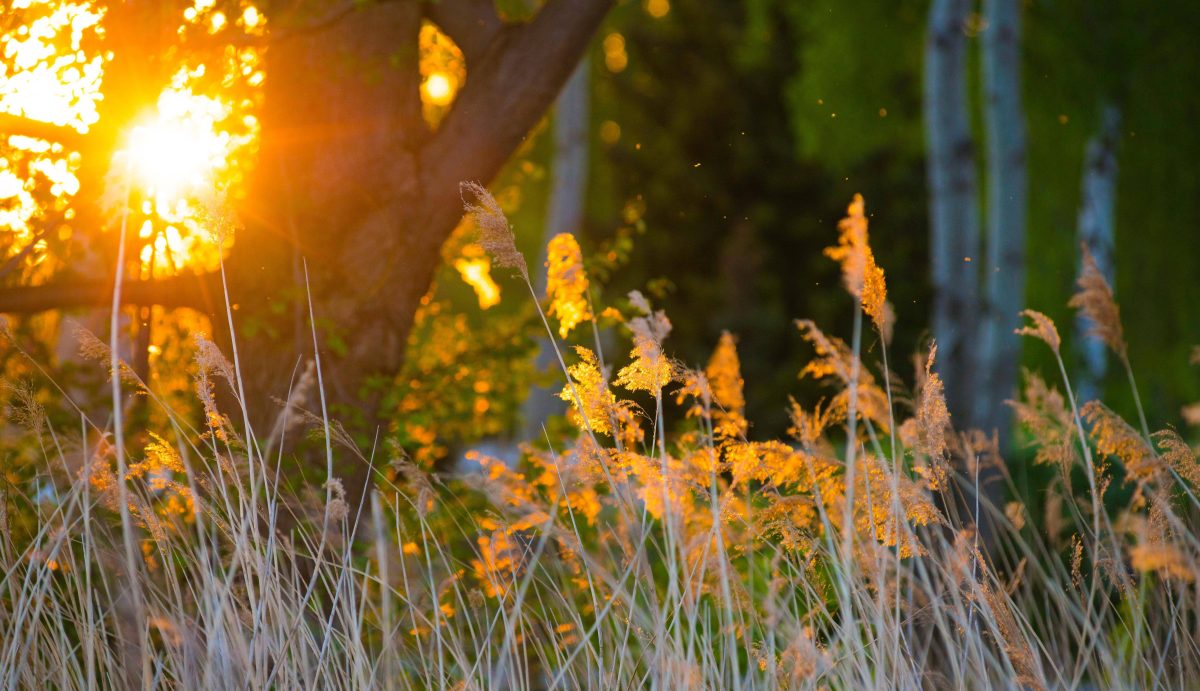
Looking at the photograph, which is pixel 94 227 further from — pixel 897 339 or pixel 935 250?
pixel 897 339

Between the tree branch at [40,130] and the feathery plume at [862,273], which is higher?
the tree branch at [40,130]

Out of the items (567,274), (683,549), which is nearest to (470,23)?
(567,274)

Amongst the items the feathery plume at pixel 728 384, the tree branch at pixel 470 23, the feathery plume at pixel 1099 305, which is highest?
the tree branch at pixel 470 23

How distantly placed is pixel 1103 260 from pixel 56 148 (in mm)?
8246

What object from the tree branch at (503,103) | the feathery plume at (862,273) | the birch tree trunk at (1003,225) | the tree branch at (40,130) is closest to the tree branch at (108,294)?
the tree branch at (40,130)

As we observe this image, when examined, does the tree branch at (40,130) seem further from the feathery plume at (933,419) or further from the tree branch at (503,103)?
the feathery plume at (933,419)

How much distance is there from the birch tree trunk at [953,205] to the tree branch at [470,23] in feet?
9.85

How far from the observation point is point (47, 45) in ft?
10.7

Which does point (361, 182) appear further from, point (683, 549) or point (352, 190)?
point (683, 549)

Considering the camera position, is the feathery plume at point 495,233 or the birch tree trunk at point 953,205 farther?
the birch tree trunk at point 953,205

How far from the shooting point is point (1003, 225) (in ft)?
20.2

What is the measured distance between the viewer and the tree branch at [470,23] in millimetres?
3664

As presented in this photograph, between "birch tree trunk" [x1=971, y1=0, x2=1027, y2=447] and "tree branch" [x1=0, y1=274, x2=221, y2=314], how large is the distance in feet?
11.9

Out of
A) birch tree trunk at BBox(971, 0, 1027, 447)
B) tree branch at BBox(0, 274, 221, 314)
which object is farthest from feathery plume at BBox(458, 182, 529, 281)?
birch tree trunk at BBox(971, 0, 1027, 447)
